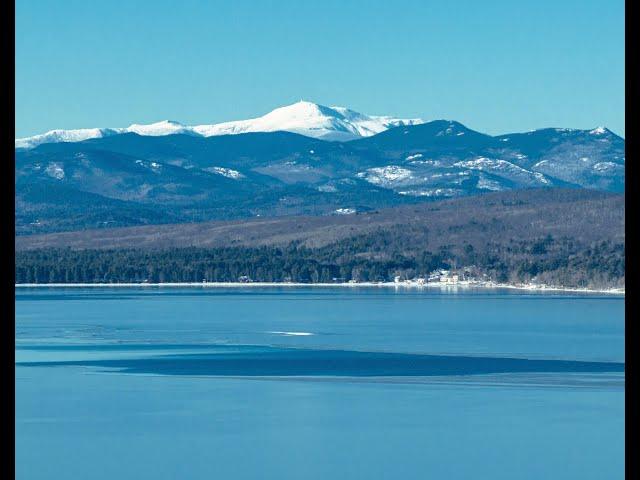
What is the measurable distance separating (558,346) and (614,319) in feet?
A: 76.6

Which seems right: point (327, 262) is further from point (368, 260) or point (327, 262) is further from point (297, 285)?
point (297, 285)

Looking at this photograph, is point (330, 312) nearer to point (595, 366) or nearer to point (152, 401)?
point (595, 366)

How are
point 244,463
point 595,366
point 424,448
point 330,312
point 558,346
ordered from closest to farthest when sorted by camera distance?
1. point 244,463
2. point 424,448
3. point 595,366
4. point 558,346
5. point 330,312

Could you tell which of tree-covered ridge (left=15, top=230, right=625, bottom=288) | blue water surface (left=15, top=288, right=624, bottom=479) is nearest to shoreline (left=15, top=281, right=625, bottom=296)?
tree-covered ridge (left=15, top=230, right=625, bottom=288)

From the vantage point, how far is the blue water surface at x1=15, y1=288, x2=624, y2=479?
20.9 m

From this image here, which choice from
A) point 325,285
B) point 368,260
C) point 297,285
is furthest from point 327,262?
point 325,285

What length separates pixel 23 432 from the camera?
81.3ft

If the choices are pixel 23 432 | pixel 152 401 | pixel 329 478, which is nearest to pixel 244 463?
pixel 329 478

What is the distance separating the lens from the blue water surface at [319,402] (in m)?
20.9

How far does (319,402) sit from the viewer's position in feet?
100

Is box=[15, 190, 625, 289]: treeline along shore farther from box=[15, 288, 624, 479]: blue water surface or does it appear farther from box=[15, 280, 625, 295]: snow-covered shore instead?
box=[15, 288, 624, 479]: blue water surface

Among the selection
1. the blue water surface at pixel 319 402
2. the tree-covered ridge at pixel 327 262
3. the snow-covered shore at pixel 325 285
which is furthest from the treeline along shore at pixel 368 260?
the blue water surface at pixel 319 402

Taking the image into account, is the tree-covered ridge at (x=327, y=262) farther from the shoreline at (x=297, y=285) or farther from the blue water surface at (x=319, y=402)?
the blue water surface at (x=319, y=402)
